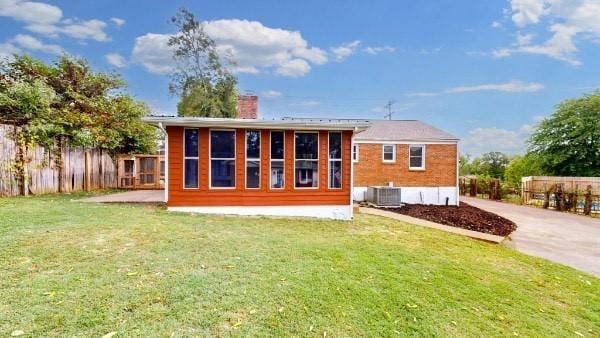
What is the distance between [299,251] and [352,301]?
5.84ft

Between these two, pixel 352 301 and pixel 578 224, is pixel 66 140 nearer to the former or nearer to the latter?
pixel 352 301

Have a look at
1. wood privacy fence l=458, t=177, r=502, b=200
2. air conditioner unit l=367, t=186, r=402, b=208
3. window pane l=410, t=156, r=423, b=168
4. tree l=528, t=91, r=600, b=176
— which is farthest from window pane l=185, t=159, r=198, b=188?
tree l=528, t=91, r=600, b=176

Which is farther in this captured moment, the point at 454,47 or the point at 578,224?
the point at 454,47

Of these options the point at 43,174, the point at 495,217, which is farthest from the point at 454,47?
the point at 43,174

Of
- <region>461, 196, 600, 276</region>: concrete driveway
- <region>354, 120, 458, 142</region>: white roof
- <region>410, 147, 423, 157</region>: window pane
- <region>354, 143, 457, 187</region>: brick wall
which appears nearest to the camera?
<region>461, 196, 600, 276</region>: concrete driveway

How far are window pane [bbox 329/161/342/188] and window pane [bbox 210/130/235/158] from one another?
2.92 meters

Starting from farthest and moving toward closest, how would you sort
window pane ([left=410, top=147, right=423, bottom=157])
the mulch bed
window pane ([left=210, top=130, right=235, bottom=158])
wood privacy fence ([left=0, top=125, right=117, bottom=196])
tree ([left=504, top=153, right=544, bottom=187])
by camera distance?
tree ([left=504, top=153, right=544, bottom=187]), window pane ([left=410, top=147, right=423, bottom=157]), the mulch bed, wood privacy fence ([left=0, top=125, right=117, bottom=196]), window pane ([left=210, top=130, right=235, bottom=158])

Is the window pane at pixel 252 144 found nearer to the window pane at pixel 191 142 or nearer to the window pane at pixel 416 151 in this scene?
the window pane at pixel 191 142

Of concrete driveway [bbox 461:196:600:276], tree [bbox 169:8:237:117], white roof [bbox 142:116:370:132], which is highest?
tree [bbox 169:8:237:117]

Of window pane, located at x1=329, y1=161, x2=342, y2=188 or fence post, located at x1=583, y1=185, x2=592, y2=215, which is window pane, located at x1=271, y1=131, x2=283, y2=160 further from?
fence post, located at x1=583, y1=185, x2=592, y2=215

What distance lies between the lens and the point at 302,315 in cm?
327

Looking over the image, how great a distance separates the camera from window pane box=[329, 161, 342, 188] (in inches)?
380

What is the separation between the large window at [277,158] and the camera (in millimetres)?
9344

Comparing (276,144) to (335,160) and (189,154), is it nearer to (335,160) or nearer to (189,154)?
(335,160)
